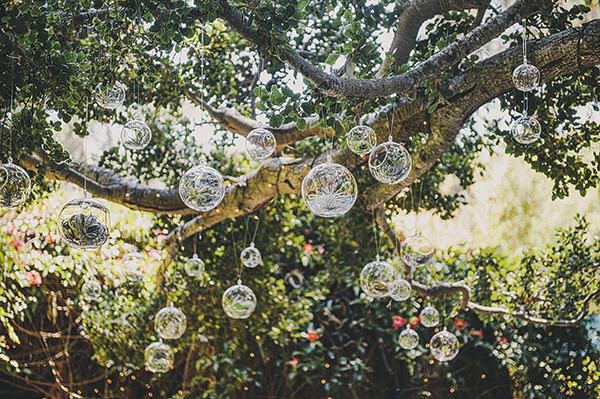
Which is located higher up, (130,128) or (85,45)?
(85,45)

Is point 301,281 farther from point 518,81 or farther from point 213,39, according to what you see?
point 518,81

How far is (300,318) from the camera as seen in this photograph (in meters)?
3.72

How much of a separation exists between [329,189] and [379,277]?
37.7 inches

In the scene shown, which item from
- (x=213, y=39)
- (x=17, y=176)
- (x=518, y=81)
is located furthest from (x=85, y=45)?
(x=518, y=81)

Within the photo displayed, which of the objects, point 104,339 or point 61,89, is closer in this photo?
point 61,89

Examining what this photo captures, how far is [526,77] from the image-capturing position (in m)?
1.87

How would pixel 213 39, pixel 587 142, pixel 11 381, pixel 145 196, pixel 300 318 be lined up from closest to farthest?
pixel 587 142 → pixel 145 196 → pixel 213 39 → pixel 300 318 → pixel 11 381

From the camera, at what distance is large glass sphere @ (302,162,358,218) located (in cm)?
160

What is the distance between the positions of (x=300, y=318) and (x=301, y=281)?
0.53m

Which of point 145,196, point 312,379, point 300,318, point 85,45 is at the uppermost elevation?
point 85,45

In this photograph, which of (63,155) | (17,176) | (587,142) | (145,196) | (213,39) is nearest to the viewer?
(17,176)

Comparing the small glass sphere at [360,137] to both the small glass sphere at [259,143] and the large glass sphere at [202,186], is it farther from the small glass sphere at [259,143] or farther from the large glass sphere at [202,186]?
the large glass sphere at [202,186]

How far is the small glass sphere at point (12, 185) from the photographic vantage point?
1687mm

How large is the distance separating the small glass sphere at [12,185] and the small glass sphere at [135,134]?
0.49 meters
